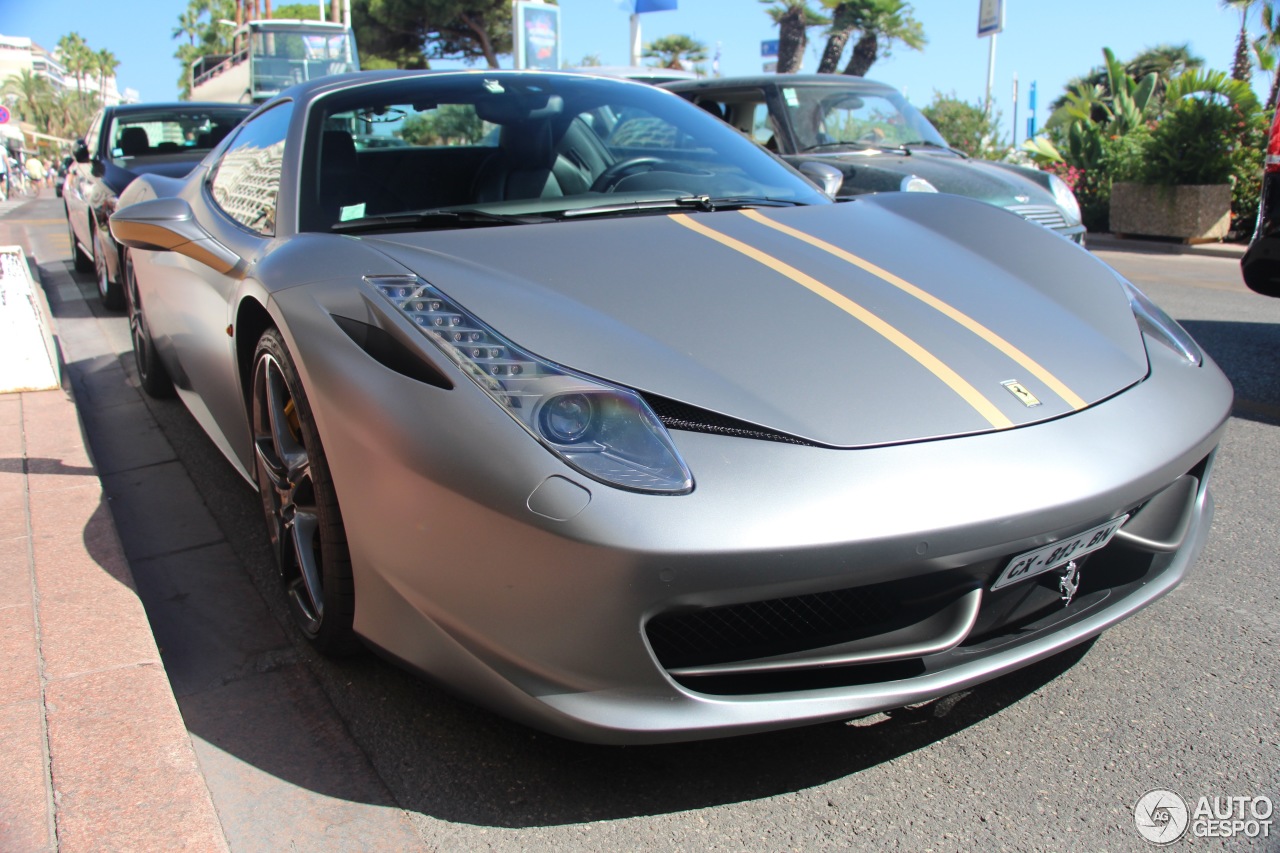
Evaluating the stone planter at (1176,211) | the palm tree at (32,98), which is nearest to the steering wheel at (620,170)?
the stone planter at (1176,211)

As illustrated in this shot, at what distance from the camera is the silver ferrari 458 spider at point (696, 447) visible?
5.54ft

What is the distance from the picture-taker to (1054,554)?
1864 millimetres

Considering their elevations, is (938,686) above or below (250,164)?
below

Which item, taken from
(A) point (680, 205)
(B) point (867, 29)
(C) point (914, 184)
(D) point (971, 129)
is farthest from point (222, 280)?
(B) point (867, 29)

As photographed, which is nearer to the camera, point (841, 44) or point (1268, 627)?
point (1268, 627)

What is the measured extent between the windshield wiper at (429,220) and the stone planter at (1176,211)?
11.6m

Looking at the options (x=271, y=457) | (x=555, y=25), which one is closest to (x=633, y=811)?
(x=271, y=457)

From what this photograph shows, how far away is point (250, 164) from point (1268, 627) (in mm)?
2984

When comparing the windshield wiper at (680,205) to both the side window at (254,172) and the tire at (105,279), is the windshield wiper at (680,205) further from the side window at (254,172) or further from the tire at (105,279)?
the tire at (105,279)

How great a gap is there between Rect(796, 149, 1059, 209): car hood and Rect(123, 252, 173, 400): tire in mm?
4498

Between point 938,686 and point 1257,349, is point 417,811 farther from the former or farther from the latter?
point 1257,349

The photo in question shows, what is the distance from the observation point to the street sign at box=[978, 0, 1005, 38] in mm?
21781

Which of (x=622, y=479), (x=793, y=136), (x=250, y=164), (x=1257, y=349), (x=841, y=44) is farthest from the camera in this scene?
(x=841, y=44)

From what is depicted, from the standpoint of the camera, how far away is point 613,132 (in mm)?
3328
